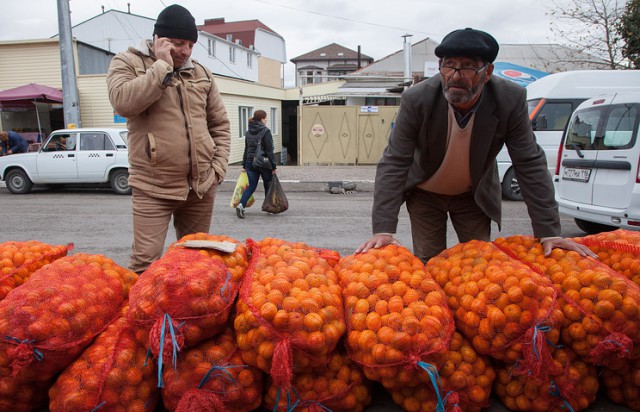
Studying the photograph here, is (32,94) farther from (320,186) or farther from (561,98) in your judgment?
(561,98)

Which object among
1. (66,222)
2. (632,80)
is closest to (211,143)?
(66,222)

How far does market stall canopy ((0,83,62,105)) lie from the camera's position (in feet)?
60.5

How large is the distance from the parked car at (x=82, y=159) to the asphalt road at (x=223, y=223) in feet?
2.34

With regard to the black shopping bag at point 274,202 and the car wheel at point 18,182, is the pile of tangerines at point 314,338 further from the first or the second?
the car wheel at point 18,182

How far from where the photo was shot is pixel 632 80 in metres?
11.1

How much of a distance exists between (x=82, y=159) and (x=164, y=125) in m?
11.1

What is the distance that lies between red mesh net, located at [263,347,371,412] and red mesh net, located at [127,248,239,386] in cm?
39

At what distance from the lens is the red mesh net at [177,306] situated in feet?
5.82

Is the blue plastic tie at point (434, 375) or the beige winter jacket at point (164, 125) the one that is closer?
the blue plastic tie at point (434, 375)

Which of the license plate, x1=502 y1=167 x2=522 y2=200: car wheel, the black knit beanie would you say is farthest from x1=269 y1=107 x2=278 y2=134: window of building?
the black knit beanie

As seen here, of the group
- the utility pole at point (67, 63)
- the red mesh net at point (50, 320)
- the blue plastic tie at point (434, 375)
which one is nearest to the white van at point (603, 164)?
the blue plastic tie at point (434, 375)

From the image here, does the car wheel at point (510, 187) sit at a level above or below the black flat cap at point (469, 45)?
below

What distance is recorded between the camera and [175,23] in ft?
8.95

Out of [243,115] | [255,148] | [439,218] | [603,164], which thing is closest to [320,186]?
[255,148]
